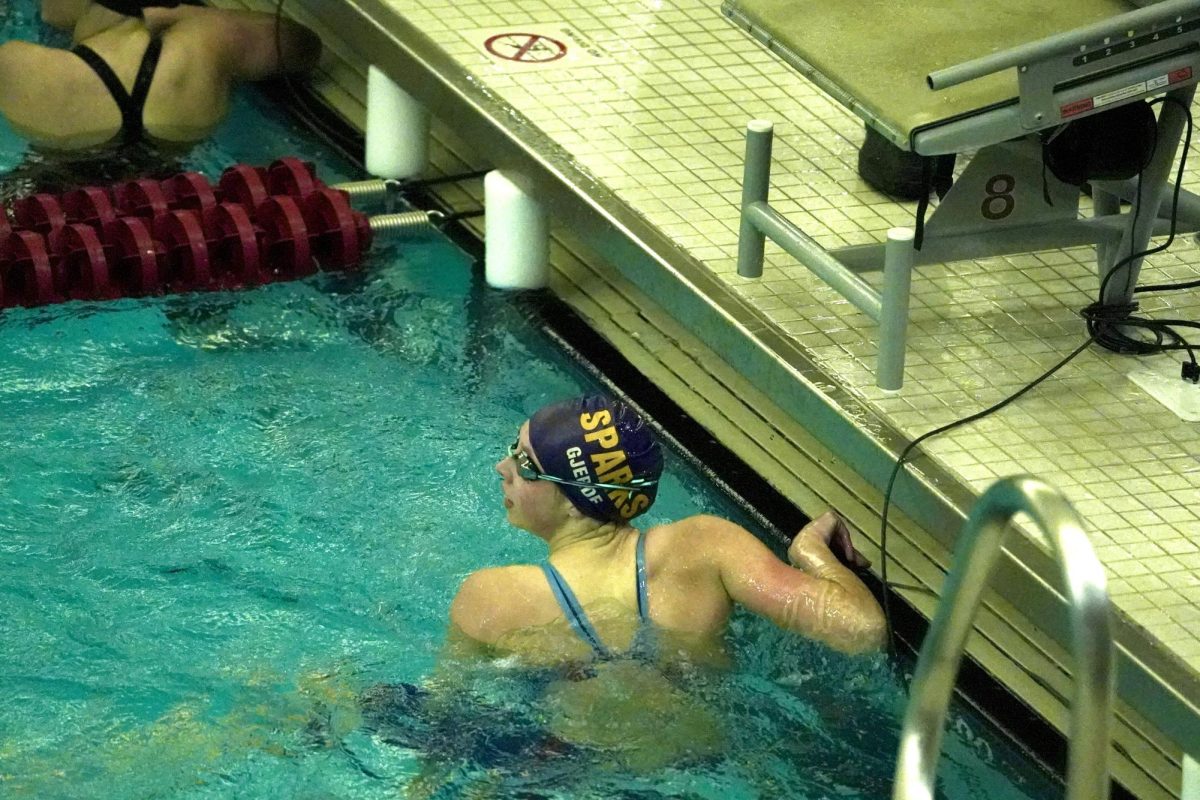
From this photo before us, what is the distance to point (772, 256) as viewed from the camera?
4.62 meters

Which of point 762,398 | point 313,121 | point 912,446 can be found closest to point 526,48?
point 313,121

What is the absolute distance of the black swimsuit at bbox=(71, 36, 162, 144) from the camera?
19.4 feet

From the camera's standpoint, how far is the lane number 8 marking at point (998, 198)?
3998mm

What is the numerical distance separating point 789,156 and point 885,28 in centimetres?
108

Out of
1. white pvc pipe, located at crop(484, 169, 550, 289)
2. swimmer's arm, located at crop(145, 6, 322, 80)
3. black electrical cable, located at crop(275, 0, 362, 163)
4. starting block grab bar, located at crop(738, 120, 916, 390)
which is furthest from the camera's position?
black electrical cable, located at crop(275, 0, 362, 163)

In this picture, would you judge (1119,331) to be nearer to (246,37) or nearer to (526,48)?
(526,48)

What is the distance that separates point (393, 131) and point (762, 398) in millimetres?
1940

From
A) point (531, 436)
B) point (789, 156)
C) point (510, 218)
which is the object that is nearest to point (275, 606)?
point (531, 436)

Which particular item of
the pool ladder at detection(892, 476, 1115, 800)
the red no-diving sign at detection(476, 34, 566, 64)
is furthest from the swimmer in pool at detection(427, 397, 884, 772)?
the red no-diving sign at detection(476, 34, 566, 64)

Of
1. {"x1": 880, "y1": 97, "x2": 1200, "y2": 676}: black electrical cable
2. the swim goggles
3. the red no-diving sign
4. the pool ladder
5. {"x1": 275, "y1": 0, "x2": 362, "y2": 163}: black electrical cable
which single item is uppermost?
the pool ladder

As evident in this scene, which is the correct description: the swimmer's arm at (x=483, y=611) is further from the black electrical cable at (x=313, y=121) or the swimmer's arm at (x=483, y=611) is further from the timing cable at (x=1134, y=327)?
the black electrical cable at (x=313, y=121)

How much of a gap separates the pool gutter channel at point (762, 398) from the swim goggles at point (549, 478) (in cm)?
71

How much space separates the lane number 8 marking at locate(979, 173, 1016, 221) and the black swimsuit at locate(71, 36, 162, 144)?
3.14 metres

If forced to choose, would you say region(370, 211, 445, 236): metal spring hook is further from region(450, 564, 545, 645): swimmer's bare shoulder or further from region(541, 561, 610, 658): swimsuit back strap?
region(541, 561, 610, 658): swimsuit back strap
